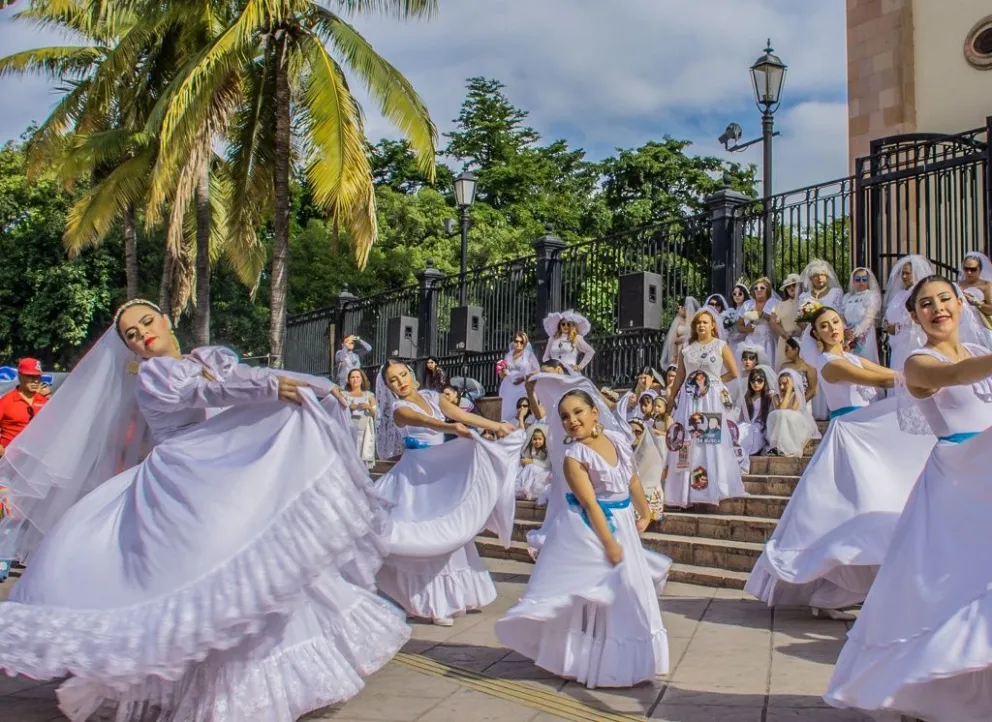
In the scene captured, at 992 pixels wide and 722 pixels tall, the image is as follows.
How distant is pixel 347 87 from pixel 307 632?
1392 centimetres

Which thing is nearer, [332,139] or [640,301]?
[640,301]

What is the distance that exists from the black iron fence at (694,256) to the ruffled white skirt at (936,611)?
933 cm

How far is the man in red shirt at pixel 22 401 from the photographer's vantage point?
8.74 meters

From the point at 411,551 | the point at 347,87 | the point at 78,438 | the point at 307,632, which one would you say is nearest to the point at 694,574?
the point at 411,551

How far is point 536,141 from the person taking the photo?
128 feet

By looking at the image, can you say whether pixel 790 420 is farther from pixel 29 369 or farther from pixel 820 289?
pixel 29 369

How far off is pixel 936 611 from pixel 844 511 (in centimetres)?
278

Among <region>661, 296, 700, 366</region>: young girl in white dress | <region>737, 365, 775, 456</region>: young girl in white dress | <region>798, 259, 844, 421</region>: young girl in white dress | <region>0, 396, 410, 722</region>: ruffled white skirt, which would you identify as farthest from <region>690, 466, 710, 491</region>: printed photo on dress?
<region>0, 396, 410, 722</region>: ruffled white skirt

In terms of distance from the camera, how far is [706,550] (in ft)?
28.1

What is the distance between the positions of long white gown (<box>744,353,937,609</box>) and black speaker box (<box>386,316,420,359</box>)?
46.6ft

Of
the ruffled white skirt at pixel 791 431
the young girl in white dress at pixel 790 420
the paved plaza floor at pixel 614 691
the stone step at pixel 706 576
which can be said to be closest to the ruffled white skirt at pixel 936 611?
the paved plaza floor at pixel 614 691

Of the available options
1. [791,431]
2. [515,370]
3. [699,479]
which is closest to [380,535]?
[699,479]

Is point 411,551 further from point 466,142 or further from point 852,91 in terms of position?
point 466,142

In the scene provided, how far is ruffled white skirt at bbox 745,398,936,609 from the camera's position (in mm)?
5941
